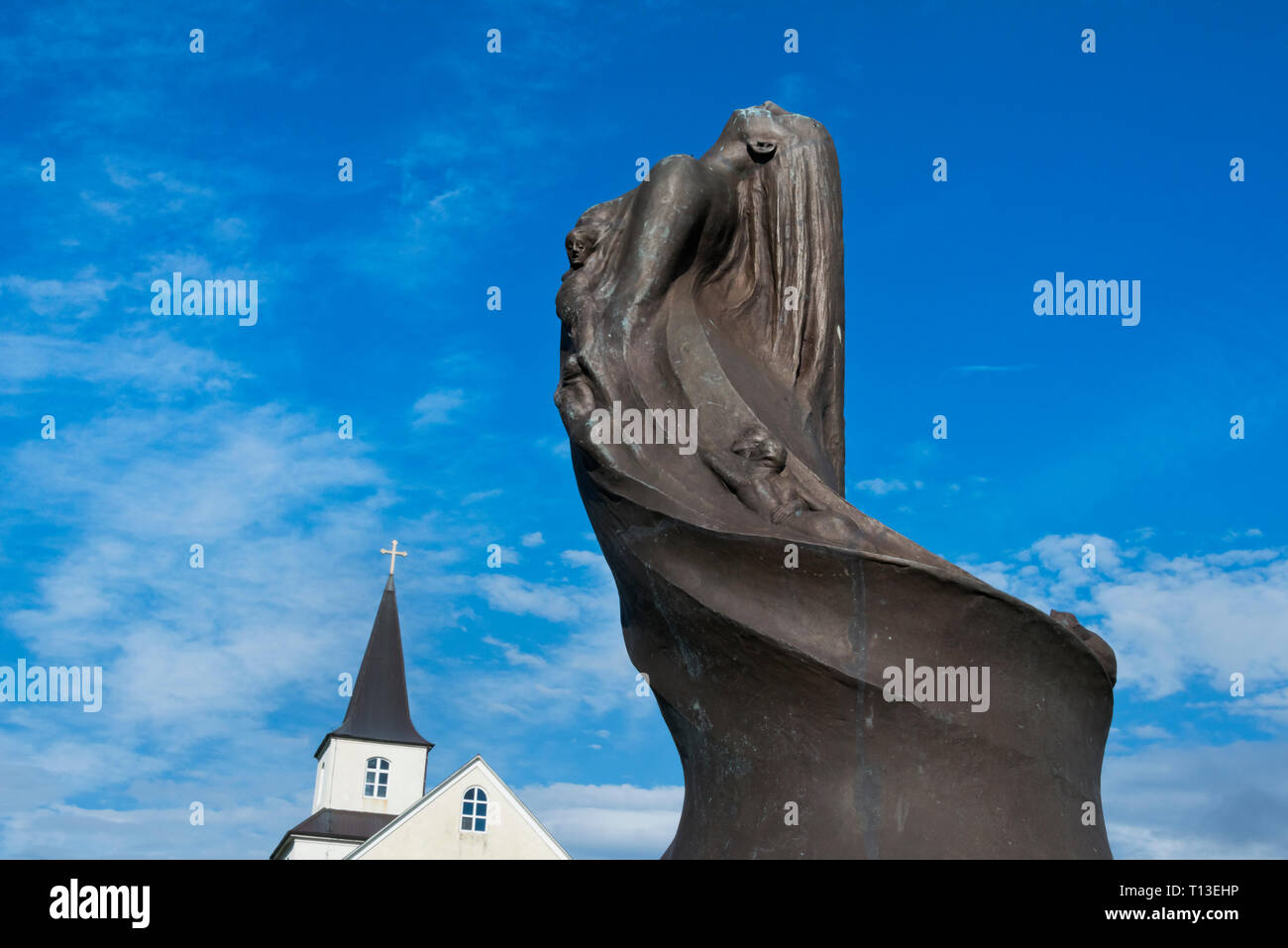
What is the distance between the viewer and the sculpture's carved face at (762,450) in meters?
5.81

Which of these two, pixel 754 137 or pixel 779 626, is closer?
pixel 779 626

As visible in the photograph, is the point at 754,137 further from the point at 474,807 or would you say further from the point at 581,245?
the point at 474,807

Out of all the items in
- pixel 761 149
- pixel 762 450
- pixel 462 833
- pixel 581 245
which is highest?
pixel 761 149

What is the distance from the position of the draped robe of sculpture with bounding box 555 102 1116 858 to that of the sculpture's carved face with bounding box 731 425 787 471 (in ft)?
0.03

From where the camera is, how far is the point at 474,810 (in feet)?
117

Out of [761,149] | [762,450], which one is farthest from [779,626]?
[761,149]

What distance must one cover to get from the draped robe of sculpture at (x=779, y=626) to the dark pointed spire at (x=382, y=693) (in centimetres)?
4178

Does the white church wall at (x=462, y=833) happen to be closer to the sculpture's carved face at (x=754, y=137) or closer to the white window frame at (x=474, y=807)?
the white window frame at (x=474, y=807)

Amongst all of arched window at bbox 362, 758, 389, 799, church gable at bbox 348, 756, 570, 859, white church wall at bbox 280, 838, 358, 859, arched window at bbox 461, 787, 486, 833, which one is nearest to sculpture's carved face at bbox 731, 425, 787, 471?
church gable at bbox 348, 756, 570, 859

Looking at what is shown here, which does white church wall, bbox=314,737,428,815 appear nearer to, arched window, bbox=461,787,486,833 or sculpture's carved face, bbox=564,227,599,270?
arched window, bbox=461,787,486,833

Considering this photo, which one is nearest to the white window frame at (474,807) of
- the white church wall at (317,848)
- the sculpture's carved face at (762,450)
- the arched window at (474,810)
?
the arched window at (474,810)
